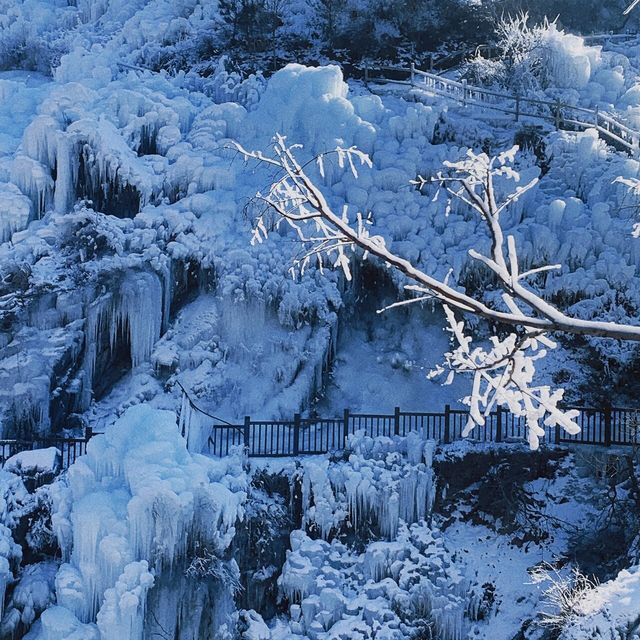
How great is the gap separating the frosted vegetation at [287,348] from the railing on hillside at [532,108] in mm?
359

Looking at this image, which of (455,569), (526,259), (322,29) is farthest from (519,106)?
(455,569)

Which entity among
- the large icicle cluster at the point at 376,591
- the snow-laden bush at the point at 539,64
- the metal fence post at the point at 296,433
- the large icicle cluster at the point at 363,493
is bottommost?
the large icicle cluster at the point at 376,591

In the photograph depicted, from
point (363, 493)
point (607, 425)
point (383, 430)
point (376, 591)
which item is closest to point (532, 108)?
point (607, 425)

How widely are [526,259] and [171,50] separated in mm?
10728

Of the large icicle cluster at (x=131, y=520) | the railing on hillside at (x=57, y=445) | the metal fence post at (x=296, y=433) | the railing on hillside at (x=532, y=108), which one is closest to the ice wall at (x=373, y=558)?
the metal fence post at (x=296, y=433)

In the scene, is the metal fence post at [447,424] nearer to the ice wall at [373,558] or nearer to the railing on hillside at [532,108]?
the ice wall at [373,558]

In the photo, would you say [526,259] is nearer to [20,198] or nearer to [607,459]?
[607,459]

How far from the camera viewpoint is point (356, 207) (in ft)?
62.5

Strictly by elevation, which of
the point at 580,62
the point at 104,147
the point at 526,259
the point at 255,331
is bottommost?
the point at 255,331

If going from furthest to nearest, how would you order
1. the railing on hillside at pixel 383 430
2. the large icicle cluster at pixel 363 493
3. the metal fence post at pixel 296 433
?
1. the railing on hillside at pixel 383 430
2. the metal fence post at pixel 296 433
3. the large icicle cluster at pixel 363 493

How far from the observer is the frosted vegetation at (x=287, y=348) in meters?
14.0

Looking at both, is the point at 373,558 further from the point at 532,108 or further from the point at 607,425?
the point at 532,108

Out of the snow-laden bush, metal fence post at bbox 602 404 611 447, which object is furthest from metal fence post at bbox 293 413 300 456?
the snow-laden bush

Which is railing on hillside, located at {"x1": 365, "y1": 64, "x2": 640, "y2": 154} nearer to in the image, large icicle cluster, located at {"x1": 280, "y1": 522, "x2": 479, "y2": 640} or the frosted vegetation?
the frosted vegetation
